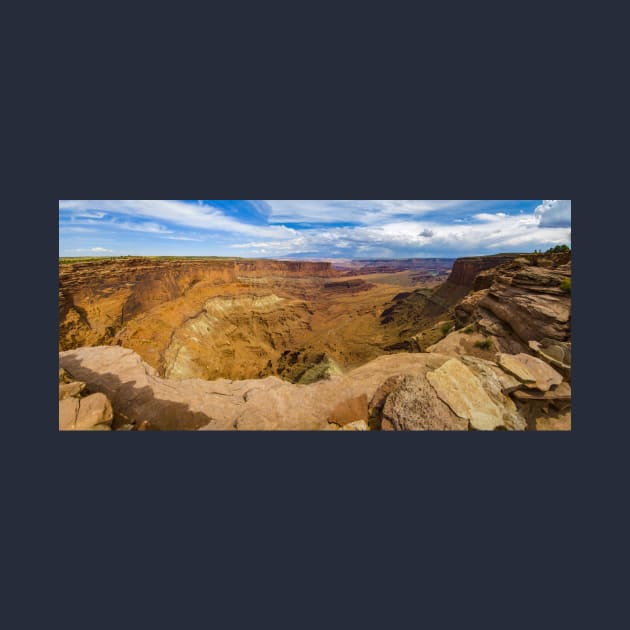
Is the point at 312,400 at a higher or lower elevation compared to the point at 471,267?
lower

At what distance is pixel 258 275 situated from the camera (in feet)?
99.3

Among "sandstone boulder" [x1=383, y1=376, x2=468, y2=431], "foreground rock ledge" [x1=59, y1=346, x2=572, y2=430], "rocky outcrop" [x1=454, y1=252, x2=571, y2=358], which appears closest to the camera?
"sandstone boulder" [x1=383, y1=376, x2=468, y2=431]

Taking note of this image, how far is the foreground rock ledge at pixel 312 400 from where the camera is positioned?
4.33 metres

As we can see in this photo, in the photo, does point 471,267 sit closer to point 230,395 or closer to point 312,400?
point 312,400

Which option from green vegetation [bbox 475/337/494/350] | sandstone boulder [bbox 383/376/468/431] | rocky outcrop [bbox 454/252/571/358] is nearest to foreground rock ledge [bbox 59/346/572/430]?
sandstone boulder [bbox 383/376/468/431]

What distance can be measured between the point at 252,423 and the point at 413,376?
10.9 ft

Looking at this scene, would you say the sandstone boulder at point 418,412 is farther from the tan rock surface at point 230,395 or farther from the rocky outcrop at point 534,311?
the rocky outcrop at point 534,311

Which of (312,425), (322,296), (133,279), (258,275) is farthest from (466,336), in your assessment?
(322,296)

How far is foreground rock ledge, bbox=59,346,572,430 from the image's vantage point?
4.33 meters

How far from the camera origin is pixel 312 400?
4.93m

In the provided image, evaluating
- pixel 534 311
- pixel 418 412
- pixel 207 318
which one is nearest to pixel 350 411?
pixel 418 412

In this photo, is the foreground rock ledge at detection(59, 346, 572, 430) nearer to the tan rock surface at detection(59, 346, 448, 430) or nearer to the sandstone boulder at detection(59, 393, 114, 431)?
the tan rock surface at detection(59, 346, 448, 430)

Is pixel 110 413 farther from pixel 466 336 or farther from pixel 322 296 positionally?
pixel 322 296

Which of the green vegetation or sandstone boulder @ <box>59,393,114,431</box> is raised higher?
the green vegetation
